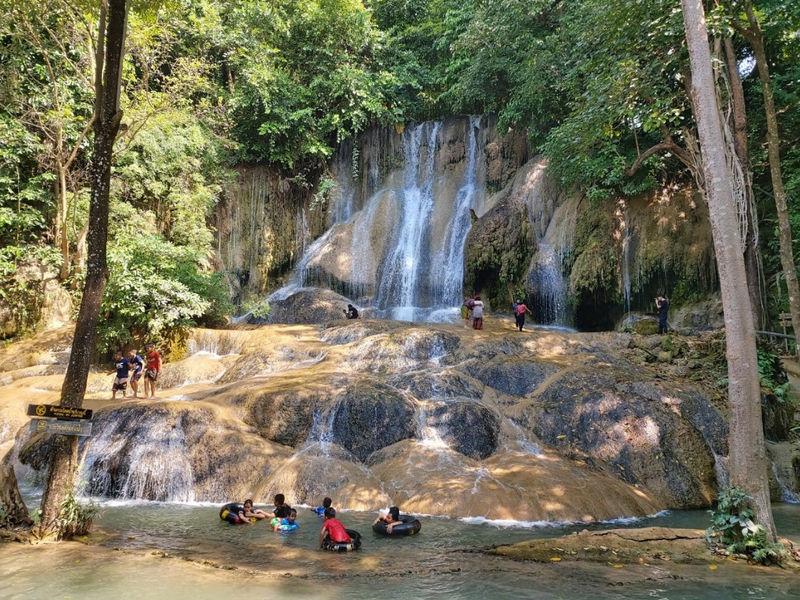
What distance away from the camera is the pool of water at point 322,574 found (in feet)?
18.5

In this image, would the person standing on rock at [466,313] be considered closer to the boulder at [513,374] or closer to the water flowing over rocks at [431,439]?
the water flowing over rocks at [431,439]

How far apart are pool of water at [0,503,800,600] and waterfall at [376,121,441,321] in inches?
598

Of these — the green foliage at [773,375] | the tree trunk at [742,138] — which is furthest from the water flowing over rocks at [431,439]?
the tree trunk at [742,138]

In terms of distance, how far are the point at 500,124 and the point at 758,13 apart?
38.0ft

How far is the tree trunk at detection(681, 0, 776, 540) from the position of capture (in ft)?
22.0

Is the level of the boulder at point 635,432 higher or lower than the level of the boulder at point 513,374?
lower

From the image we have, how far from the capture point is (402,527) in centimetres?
841

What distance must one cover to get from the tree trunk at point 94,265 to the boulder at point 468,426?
285 inches

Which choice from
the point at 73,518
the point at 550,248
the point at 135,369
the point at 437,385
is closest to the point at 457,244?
the point at 550,248

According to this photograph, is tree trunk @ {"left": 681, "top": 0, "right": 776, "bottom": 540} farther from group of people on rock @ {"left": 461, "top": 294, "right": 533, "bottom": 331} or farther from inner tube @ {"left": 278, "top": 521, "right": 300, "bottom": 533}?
group of people on rock @ {"left": 461, "top": 294, "right": 533, "bottom": 331}

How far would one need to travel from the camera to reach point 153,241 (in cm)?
1900

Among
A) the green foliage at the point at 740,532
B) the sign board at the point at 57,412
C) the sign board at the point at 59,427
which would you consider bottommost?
the green foliage at the point at 740,532

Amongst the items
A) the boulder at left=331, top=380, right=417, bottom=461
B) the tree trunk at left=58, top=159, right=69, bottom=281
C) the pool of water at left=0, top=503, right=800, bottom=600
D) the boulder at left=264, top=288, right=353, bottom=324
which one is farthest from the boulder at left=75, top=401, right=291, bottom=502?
the boulder at left=264, top=288, right=353, bottom=324

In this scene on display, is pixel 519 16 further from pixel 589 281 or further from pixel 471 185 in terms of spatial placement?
pixel 589 281
